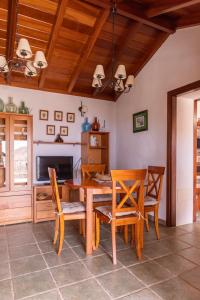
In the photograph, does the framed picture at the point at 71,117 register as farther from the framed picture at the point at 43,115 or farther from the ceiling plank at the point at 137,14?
the ceiling plank at the point at 137,14

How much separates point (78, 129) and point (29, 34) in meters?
1.99

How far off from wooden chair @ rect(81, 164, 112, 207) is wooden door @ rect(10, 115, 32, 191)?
97 centimetres

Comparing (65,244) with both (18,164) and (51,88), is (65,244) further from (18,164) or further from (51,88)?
(51,88)

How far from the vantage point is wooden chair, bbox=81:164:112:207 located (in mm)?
3002

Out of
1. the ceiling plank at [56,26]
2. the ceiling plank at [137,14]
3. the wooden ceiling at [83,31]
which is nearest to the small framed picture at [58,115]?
the wooden ceiling at [83,31]

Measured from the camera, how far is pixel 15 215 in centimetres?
345

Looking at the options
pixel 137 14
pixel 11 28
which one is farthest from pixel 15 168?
pixel 137 14

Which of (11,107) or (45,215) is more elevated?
(11,107)

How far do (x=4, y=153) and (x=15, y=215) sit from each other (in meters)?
1.08

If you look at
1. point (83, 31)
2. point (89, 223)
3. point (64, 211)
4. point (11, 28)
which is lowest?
point (89, 223)

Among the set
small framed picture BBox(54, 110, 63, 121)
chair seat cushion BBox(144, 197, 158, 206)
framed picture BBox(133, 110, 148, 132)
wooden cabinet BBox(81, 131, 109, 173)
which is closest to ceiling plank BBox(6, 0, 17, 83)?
A: small framed picture BBox(54, 110, 63, 121)

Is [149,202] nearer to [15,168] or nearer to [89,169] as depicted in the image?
[89,169]

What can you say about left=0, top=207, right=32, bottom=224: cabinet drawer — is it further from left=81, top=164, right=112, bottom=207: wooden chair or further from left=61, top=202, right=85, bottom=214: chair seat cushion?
left=61, top=202, right=85, bottom=214: chair seat cushion

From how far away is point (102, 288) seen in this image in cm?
179
